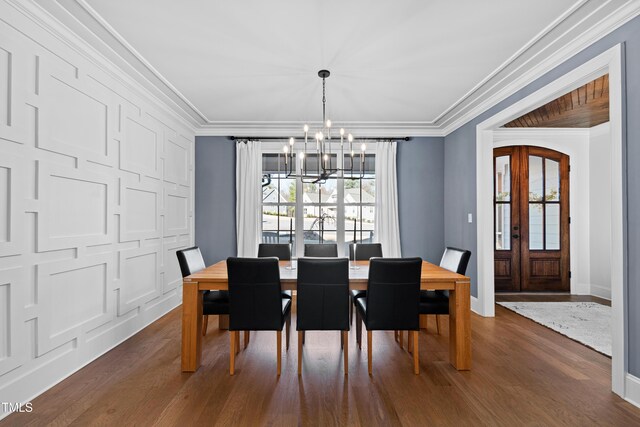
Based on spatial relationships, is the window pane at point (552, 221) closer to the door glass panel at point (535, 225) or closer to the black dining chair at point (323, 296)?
the door glass panel at point (535, 225)

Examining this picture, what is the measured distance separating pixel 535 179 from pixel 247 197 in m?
4.46

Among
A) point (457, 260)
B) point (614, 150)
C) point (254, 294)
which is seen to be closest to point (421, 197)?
point (457, 260)

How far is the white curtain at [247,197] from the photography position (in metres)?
4.90

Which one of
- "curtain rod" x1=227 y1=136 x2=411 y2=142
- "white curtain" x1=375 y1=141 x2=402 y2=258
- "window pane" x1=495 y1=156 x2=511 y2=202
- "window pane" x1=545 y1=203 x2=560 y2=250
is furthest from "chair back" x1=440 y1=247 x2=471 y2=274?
"window pane" x1=545 y1=203 x2=560 y2=250

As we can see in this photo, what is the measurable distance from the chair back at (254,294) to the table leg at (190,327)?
32 centimetres

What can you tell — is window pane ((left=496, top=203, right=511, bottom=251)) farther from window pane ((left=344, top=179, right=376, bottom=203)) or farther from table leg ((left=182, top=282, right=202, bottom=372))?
table leg ((left=182, top=282, right=202, bottom=372))

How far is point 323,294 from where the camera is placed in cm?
246

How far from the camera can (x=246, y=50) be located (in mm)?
2775

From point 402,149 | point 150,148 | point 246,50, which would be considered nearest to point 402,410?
point 246,50

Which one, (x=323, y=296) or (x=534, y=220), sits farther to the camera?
(x=534, y=220)

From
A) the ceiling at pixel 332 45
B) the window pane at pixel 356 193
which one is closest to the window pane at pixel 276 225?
the window pane at pixel 356 193

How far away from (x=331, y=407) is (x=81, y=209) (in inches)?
93.3

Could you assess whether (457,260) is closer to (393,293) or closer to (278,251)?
(393,293)

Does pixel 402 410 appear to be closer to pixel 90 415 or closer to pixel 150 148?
pixel 90 415
